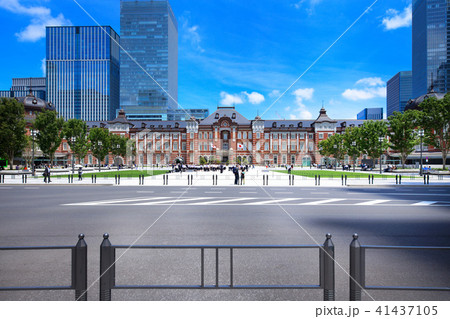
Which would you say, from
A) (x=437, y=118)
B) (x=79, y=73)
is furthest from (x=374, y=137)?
(x=79, y=73)

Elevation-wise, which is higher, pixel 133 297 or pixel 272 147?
pixel 272 147

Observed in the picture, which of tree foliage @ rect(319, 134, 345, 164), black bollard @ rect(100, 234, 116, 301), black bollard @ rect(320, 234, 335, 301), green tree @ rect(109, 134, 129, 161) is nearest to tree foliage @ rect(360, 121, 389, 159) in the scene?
tree foliage @ rect(319, 134, 345, 164)

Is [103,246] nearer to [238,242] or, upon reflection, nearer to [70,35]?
[238,242]

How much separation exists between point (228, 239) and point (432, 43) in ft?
558

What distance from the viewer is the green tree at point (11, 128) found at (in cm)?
4081

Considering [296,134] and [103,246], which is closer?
[103,246]

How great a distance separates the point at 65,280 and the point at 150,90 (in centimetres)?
15717

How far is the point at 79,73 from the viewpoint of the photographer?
157125 millimetres

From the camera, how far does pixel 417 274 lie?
5.13 metres

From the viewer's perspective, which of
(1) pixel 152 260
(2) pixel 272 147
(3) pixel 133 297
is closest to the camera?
(3) pixel 133 297

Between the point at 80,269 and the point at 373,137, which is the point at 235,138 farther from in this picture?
the point at 80,269

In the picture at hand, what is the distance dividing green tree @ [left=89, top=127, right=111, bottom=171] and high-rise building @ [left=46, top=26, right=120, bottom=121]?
112 m
